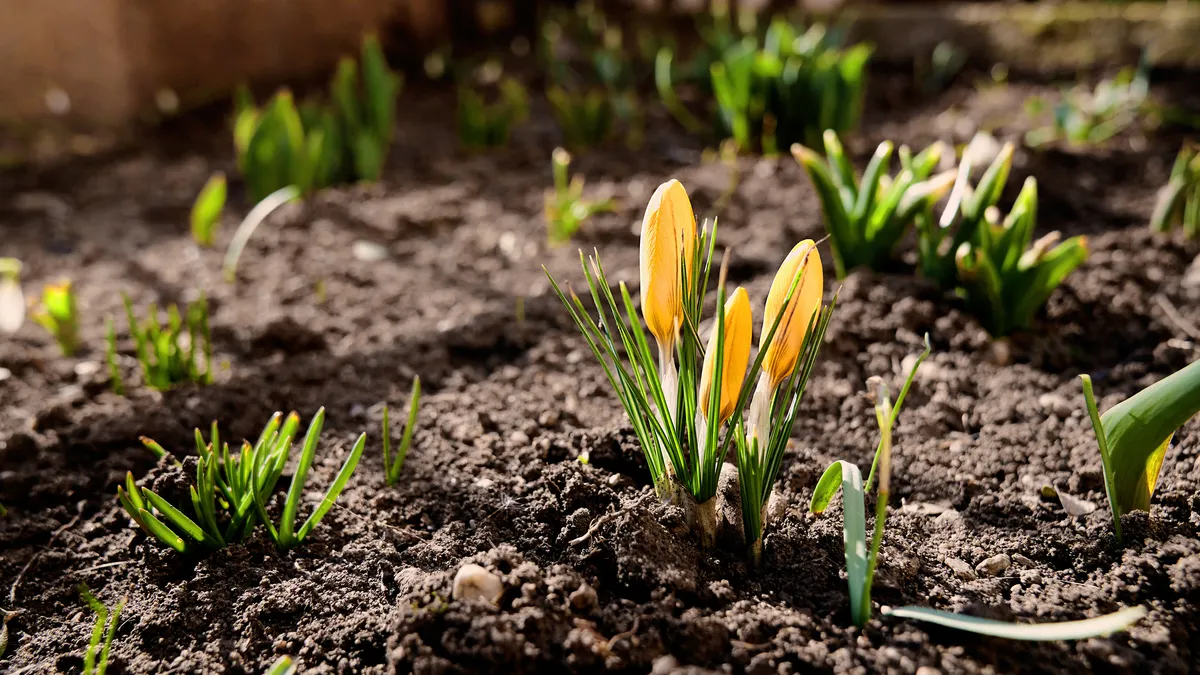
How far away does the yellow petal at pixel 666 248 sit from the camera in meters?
1.02

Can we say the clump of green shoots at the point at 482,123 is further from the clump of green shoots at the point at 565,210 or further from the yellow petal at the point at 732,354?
the yellow petal at the point at 732,354

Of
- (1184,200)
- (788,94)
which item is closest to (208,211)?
(788,94)

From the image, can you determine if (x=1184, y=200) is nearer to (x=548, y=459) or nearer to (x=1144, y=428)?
(x=1144, y=428)

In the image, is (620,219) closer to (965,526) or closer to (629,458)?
(629,458)

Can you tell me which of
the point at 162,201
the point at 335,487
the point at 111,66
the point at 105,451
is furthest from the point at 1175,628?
the point at 111,66

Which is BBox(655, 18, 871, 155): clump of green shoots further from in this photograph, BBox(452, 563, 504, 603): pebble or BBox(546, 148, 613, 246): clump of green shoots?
BBox(452, 563, 504, 603): pebble

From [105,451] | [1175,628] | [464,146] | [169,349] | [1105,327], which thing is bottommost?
[1175,628]

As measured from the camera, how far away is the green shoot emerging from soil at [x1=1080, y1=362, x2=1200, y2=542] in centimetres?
108

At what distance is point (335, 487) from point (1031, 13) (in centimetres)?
392

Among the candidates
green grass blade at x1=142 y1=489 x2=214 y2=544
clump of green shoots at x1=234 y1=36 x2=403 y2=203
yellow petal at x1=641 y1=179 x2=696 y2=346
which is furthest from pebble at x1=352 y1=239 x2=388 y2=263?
yellow petal at x1=641 y1=179 x2=696 y2=346

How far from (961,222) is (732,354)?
0.98 metres

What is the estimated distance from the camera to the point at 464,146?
327 centimetres

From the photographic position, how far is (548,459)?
56.9 inches

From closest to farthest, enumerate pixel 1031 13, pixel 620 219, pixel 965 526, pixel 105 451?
1. pixel 965 526
2. pixel 105 451
3. pixel 620 219
4. pixel 1031 13
